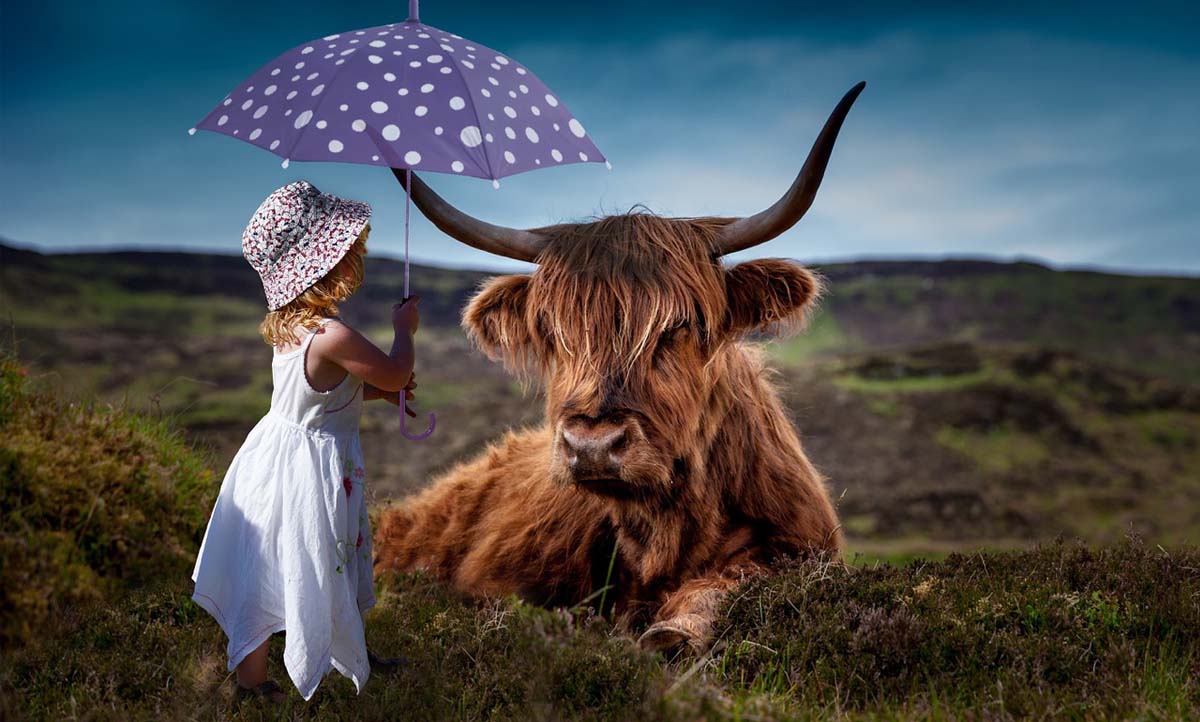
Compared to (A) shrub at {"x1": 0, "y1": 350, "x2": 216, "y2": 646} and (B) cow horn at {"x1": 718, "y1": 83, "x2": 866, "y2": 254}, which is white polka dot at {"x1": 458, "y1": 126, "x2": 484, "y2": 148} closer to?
(B) cow horn at {"x1": 718, "y1": 83, "x2": 866, "y2": 254}

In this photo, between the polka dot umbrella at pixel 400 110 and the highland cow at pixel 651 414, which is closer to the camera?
the polka dot umbrella at pixel 400 110

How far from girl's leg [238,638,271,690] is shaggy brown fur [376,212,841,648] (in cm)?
126

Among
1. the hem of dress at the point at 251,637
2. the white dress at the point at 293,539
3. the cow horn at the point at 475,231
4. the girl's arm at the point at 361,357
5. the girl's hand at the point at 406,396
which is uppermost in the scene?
the cow horn at the point at 475,231

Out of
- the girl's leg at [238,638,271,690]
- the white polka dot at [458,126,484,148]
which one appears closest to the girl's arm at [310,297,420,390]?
the white polka dot at [458,126,484,148]

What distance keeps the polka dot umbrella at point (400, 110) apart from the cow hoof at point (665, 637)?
1247 mm

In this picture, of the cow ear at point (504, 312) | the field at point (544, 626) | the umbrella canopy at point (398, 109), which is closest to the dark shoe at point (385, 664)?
the field at point (544, 626)

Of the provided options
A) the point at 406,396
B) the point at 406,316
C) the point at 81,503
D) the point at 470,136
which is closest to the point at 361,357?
the point at 406,316

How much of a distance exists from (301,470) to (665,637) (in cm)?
163

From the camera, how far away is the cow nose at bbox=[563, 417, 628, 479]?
3.67m

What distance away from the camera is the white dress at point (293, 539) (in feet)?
11.3

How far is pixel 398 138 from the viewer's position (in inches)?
146

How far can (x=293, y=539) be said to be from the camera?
11.3ft

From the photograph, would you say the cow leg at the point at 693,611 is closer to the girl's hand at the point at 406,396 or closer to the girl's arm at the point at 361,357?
the girl's hand at the point at 406,396

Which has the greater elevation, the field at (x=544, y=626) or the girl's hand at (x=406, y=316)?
the girl's hand at (x=406, y=316)
